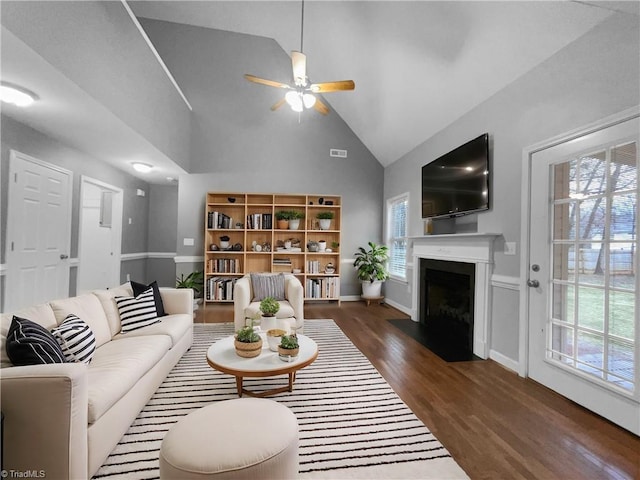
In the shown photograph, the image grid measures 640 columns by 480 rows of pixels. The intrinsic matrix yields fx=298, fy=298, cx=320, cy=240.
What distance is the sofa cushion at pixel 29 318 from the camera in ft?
4.66

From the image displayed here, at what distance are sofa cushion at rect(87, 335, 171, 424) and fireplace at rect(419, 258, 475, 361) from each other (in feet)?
8.63

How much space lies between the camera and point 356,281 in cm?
575

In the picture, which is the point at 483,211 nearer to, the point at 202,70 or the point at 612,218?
the point at 612,218

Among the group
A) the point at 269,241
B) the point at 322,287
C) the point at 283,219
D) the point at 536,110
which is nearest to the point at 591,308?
the point at 536,110

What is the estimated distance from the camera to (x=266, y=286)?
370cm

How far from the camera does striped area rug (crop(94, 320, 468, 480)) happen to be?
1474 mm

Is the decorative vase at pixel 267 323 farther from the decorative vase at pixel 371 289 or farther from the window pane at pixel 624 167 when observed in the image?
the decorative vase at pixel 371 289

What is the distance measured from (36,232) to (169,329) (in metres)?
2.21

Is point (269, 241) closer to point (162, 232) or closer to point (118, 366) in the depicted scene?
point (162, 232)

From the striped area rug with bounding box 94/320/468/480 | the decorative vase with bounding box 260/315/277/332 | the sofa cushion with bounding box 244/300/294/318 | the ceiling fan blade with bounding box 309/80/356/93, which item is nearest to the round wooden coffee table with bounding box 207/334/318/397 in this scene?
the striped area rug with bounding box 94/320/468/480

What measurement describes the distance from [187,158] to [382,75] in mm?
3429

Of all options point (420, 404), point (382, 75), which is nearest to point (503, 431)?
point (420, 404)

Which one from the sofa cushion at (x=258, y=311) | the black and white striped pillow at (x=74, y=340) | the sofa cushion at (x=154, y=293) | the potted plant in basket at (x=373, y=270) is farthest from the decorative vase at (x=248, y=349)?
the potted plant in basket at (x=373, y=270)

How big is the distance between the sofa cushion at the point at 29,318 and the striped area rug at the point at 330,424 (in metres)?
0.72
